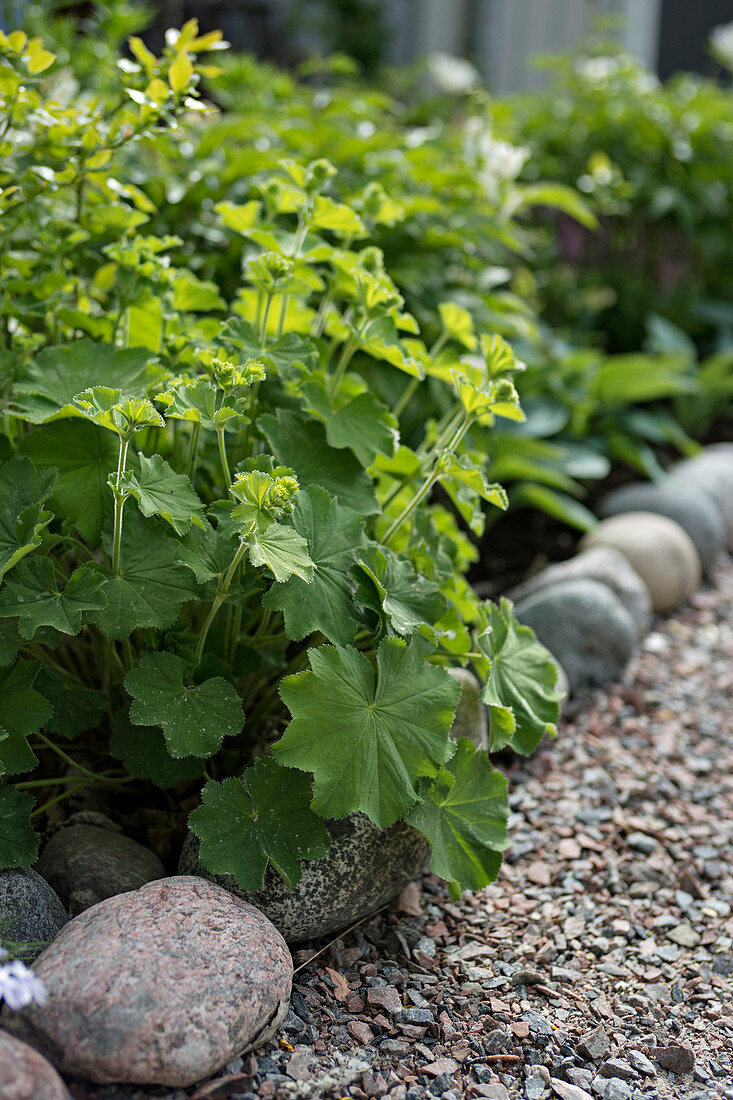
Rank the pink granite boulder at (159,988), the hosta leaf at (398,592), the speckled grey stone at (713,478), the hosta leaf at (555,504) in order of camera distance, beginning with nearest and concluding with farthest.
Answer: the pink granite boulder at (159,988)
the hosta leaf at (398,592)
the hosta leaf at (555,504)
the speckled grey stone at (713,478)

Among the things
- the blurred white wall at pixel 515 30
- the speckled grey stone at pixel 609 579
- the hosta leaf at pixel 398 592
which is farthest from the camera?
the blurred white wall at pixel 515 30

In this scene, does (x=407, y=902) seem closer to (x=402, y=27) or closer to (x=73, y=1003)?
(x=73, y=1003)

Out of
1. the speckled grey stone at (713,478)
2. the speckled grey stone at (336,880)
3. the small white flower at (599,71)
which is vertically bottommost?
the speckled grey stone at (713,478)

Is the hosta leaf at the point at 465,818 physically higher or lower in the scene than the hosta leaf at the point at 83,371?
lower

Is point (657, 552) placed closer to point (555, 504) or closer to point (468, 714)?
point (555, 504)

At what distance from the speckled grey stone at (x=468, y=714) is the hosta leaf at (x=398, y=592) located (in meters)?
A: 0.25

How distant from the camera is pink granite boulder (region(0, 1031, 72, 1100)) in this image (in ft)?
2.75

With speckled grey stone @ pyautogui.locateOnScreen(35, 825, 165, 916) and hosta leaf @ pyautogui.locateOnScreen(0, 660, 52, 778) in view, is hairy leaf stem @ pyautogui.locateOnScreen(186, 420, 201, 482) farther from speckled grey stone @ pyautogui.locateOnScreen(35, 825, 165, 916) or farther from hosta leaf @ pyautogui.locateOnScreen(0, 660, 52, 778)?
speckled grey stone @ pyautogui.locateOnScreen(35, 825, 165, 916)

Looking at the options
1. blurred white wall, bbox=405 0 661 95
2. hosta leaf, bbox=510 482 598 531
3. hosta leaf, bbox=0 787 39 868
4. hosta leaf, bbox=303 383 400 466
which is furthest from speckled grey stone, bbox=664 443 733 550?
blurred white wall, bbox=405 0 661 95

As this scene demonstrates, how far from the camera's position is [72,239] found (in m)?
1.44

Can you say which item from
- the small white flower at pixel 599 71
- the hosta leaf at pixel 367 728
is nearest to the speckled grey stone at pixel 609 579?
the hosta leaf at pixel 367 728

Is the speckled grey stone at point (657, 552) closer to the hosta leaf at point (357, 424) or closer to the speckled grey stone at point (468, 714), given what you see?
the speckled grey stone at point (468, 714)

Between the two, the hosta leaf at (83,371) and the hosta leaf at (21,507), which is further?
the hosta leaf at (83,371)

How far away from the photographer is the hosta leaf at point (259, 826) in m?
1.14
